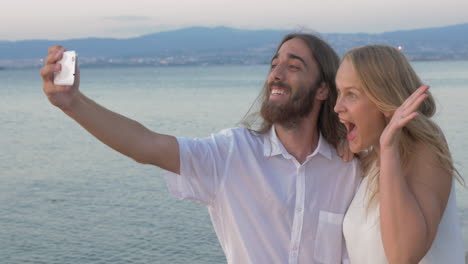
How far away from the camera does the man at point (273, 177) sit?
379cm

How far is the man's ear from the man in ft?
0.31

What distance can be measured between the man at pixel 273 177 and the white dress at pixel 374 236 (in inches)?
6.9

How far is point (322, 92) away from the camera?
4371mm

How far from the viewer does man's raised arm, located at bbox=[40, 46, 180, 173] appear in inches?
126

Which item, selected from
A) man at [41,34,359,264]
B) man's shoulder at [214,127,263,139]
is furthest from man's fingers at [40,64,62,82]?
man's shoulder at [214,127,263,139]

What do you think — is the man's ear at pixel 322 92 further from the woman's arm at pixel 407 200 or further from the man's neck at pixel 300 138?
the woman's arm at pixel 407 200

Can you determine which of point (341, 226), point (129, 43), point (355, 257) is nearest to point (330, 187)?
point (341, 226)

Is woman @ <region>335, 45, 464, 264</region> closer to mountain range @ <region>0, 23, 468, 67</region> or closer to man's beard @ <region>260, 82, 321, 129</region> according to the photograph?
man's beard @ <region>260, 82, 321, 129</region>

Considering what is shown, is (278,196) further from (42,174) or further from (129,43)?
(129,43)

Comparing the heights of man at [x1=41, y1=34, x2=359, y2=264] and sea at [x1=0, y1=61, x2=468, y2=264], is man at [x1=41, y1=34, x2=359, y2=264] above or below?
above

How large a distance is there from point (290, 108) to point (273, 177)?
1.52 ft

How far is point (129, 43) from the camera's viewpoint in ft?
633

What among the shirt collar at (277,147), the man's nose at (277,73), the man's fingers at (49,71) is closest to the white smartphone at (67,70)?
the man's fingers at (49,71)

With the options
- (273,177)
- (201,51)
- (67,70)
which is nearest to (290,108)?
(273,177)
